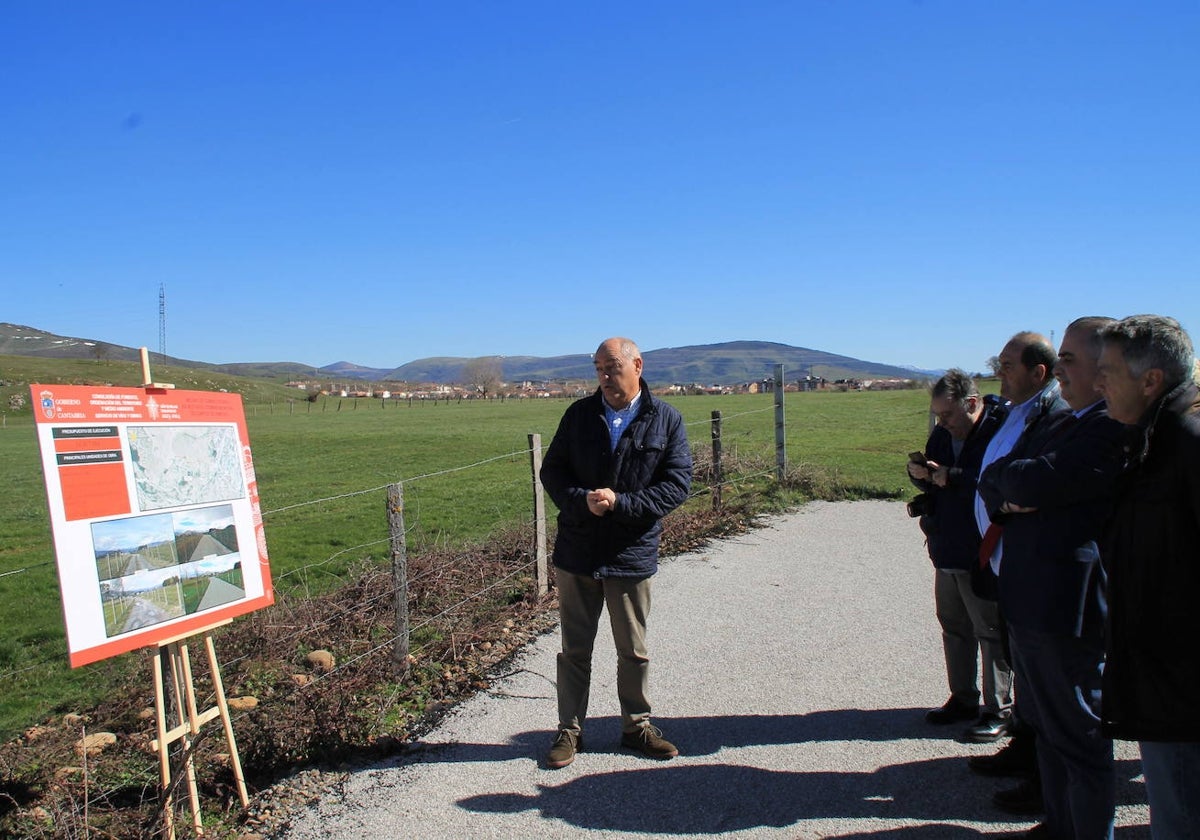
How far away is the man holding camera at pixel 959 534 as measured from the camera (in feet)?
13.7

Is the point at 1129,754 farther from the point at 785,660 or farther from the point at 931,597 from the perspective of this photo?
the point at 931,597

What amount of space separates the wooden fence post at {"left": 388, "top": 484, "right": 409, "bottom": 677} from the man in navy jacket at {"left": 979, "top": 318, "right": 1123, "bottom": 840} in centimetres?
355

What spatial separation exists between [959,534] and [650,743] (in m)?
1.90

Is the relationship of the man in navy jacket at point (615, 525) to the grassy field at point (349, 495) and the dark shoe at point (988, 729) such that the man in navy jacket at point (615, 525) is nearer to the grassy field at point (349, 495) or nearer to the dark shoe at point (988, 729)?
the dark shoe at point (988, 729)

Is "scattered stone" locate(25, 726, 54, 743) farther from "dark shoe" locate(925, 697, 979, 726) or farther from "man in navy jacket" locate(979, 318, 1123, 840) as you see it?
"man in navy jacket" locate(979, 318, 1123, 840)

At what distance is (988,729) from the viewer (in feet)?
13.4

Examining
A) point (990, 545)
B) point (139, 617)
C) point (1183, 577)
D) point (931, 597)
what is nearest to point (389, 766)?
point (139, 617)

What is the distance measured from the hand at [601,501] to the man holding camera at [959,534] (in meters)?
1.62

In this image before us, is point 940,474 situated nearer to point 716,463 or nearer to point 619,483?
point 619,483

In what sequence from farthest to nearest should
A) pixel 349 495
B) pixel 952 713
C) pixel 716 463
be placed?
pixel 716 463, pixel 349 495, pixel 952 713

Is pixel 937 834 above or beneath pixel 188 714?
beneath

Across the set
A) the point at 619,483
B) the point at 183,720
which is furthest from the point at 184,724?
the point at 619,483

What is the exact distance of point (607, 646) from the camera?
19.2 ft

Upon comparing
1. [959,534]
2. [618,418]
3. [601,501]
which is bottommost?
[959,534]
